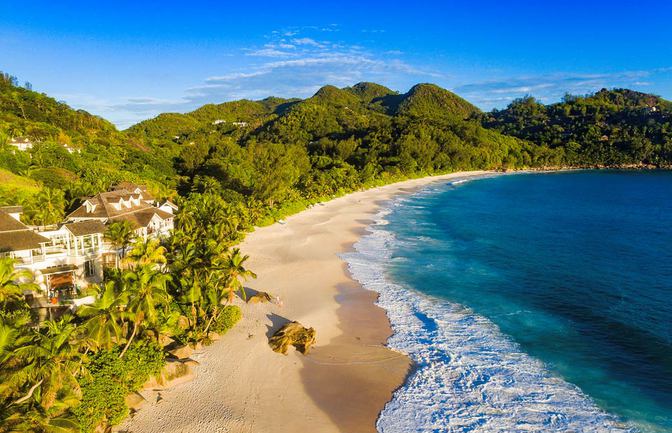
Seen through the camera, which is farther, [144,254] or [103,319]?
[144,254]

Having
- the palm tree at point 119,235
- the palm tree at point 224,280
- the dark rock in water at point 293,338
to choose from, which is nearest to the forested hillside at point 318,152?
the palm tree at point 119,235

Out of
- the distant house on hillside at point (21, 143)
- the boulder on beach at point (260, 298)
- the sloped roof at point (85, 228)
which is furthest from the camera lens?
the distant house on hillside at point (21, 143)

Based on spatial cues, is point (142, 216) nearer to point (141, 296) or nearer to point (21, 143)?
point (141, 296)

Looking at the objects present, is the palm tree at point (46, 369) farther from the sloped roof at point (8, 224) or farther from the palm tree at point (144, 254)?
the sloped roof at point (8, 224)

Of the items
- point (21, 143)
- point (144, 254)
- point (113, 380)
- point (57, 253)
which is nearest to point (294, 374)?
point (113, 380)

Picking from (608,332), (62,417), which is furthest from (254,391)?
(608,332)

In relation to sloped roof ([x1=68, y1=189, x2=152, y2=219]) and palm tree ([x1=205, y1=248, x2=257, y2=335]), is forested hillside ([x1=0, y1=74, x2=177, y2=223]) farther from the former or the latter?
palm tree ([x1=205, y1=248, x2=257, y2=335])

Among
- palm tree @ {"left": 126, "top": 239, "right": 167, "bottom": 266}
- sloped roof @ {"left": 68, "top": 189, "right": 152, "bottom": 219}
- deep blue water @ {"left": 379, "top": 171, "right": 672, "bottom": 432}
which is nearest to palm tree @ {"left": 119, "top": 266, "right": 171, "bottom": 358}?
palm tree @ {"left": 126, "top": 239, "right": 167, "bottom": 266}

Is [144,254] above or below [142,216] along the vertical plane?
below
